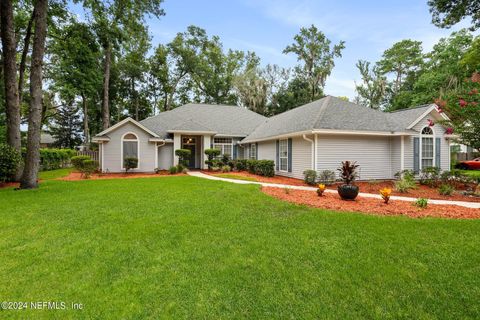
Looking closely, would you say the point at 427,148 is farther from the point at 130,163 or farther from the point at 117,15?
the point at 117,15

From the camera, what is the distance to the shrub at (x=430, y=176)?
11.2 meters

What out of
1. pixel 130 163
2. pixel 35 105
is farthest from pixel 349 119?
pixel 35 105

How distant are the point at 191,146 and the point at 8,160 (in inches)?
436

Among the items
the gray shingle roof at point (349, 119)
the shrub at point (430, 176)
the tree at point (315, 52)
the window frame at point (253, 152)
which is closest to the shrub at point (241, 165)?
the window frame at point (253, 152)

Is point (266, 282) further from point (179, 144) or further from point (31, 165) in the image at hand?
point (179, 144)

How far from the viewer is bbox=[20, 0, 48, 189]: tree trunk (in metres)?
9.75

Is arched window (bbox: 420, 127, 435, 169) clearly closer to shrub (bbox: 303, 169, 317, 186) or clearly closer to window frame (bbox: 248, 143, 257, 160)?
shrub (bbox: 303, 169, 317, 186)

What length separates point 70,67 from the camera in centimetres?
1806

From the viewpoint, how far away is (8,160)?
1064 centimetres

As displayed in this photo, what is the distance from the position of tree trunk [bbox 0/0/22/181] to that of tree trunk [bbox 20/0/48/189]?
177 centimetres

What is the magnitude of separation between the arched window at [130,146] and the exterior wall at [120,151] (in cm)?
18

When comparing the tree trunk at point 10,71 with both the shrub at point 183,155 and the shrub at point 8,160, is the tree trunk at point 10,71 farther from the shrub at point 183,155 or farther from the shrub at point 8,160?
the shrub at point 183,155

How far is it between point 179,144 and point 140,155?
112 inches

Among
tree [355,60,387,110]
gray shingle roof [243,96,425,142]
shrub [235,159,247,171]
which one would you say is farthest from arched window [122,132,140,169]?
tree [355,60,387,110]
